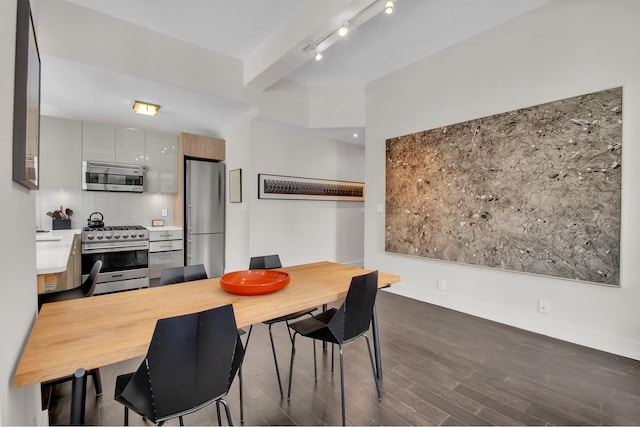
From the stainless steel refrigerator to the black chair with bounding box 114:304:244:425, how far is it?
144 inches

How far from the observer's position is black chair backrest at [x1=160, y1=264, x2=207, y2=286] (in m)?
1.92

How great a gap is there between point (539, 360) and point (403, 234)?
1906 millimetres

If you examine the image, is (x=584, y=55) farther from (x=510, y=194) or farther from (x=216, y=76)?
(x=216, y=76)

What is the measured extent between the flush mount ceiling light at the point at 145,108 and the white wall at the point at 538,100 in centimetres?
315

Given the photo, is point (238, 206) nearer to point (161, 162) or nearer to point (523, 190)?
point (161, 162)

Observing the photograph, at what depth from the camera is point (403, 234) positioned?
Answer: 3.84 meters

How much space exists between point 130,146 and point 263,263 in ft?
11.0

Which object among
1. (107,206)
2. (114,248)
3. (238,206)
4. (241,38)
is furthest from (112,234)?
(241,38)

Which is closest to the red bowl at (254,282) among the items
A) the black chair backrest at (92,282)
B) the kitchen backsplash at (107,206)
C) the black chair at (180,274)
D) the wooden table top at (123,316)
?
the wooden table top at (123,316)

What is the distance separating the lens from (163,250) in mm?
4363

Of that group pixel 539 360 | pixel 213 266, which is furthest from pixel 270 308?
pixel 213 266

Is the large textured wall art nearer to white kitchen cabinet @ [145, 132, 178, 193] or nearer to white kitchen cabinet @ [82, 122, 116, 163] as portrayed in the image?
white kitchen cabinet @ [145, 132, 178, 193]

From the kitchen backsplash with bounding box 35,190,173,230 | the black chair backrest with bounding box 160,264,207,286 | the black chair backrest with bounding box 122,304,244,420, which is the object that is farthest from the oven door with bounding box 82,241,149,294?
the black chair backrest with bounding box 122,304,244,420

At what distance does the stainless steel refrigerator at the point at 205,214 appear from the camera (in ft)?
15.1
